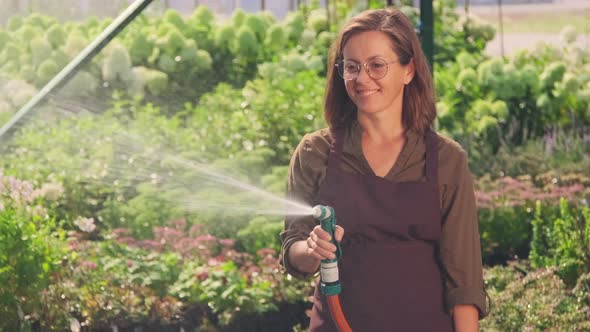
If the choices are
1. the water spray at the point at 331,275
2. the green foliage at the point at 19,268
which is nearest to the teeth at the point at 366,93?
the water spray at the point at 331,275

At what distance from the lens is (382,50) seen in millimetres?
2107

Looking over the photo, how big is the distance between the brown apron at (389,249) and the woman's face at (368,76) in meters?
0.13

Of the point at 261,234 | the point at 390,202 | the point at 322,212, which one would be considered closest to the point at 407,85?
the point at 390,202

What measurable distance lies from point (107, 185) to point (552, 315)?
6.72ft

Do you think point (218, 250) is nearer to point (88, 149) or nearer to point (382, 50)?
point (88, 149)

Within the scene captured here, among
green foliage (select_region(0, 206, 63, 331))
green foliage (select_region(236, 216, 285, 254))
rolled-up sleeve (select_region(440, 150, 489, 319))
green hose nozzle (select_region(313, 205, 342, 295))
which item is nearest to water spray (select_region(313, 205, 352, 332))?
green hose nozzle (select_region(313, 205, 342, 295))

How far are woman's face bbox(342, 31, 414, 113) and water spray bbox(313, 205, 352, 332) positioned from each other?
0.83ft

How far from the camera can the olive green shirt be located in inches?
83.7

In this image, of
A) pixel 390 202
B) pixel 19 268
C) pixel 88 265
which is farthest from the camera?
pixel 88 265

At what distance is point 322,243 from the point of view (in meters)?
1.95

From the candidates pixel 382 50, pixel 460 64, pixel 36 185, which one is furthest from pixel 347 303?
pixel 460 64

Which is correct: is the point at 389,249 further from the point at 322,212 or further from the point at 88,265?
the point at 88,265

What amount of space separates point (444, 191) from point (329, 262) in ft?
0.94

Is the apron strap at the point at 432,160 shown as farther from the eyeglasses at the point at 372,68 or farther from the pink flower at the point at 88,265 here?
the pink flower at the point at 88,265
